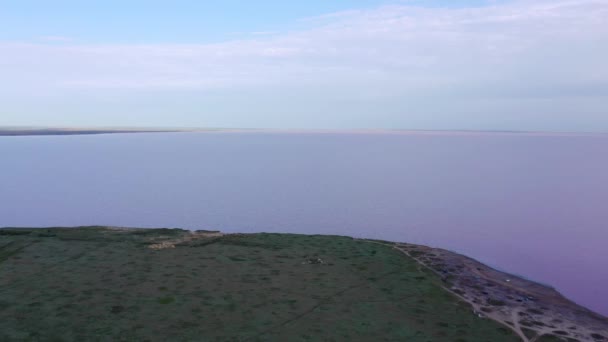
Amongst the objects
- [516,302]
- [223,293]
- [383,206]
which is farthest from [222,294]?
[383,206]

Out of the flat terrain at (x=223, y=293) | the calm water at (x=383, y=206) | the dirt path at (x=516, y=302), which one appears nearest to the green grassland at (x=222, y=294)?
the flat terrain at (x=223, y=293)

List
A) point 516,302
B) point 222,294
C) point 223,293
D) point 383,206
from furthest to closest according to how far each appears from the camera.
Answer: point 383,206
point 516,302
point 223,293
point 222,294

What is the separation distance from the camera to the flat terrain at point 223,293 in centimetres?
1667

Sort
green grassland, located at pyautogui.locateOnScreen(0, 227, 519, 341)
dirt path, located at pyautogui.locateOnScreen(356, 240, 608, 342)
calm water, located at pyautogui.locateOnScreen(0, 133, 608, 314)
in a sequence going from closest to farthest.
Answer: green grassland, located at pyautogui.locateOnScreen(0, 227, 519, 341)
dirt path, located at pyautogui.locateOnScreen(356, 240, 608, 342)
calm water, located at pyautogui.locateOnScreen(0, 133, 608, 314)

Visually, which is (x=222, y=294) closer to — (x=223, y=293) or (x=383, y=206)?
(x=223, y=293)

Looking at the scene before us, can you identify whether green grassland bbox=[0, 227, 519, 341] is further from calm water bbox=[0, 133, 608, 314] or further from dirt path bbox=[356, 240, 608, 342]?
calm water bbox=[0, 133, 608, 314]

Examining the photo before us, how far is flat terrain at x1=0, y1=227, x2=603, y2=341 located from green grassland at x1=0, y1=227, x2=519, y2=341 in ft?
0.16

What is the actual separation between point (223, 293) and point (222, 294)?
0.37ft

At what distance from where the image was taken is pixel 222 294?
65.4 feet

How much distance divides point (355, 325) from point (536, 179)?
51.0 meters

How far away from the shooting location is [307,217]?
39594 millimetres

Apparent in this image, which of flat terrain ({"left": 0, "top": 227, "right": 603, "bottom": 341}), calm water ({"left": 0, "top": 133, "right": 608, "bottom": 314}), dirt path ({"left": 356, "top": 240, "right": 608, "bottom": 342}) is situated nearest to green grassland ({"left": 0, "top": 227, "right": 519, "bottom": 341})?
flat terrain ({"left": 0, "top": 227, "right": 603, "bottom": 341})

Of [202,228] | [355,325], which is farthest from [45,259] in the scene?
[355,325]

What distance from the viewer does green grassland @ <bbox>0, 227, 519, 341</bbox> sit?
16641mm
